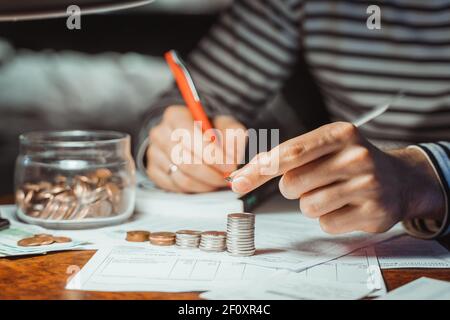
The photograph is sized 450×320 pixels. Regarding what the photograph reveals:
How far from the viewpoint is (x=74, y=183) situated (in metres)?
0.96

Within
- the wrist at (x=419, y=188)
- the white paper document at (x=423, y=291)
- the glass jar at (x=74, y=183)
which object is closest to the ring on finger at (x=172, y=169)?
the glass jar at (x=74, y=183)

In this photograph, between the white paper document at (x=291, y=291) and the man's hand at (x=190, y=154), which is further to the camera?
the man's hand at (x=190, y=154)

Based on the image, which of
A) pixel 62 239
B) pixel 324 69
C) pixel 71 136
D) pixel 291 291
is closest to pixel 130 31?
pixel 324 69

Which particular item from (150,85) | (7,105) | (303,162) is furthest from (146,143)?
(7,105)

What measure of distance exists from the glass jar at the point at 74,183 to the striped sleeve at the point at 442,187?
426 millimetres

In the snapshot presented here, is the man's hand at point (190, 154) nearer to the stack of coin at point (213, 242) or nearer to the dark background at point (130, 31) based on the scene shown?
the stack of coin at point (213, 242)

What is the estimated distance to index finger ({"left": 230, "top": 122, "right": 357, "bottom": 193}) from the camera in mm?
752

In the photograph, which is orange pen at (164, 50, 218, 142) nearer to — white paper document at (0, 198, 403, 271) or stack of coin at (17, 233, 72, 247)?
white paper document at (0, 198, 403, 271)

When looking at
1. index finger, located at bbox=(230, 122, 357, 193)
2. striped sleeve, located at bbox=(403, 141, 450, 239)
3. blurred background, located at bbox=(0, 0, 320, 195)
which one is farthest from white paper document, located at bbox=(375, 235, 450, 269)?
blurred background, located at bbox=(0, 0, 320, 195)

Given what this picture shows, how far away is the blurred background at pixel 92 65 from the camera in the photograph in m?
1.96

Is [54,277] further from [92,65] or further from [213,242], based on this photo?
[92,65]
